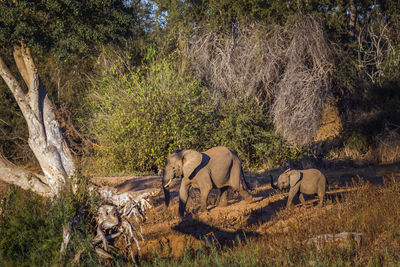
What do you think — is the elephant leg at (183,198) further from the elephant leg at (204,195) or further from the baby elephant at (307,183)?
the baby elephant at (307,183)

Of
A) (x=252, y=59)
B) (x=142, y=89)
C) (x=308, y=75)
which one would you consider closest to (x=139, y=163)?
(x=142, y=89)

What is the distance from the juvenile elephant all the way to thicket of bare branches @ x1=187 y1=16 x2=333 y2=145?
6.14 metres

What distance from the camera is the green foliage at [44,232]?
19.8 feet

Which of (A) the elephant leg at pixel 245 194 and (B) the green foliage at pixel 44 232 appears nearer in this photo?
(B) the green foliage at pixel 44 232

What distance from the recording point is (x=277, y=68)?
1592 cm

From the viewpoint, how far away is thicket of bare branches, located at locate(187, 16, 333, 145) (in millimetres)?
14797

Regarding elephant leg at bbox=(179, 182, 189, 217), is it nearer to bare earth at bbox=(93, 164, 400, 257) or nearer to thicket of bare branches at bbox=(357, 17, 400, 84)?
bare earth at bbox=(93, 164, 400, 257)

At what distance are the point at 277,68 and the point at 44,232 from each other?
460 inches

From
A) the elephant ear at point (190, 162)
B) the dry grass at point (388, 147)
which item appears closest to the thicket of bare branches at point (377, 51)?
the dry grass at point (388, 147)

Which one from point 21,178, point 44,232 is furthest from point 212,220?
point 21,178

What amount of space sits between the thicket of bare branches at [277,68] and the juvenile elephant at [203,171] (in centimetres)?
614

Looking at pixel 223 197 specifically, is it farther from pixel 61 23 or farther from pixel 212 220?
pixel 61 23

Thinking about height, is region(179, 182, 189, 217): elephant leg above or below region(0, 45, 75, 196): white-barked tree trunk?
below

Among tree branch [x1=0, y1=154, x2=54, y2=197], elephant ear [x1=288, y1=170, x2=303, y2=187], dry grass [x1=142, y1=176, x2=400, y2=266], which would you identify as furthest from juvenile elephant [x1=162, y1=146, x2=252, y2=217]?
tree branch [x1=0, y1=154, x2=54, y2=197]
